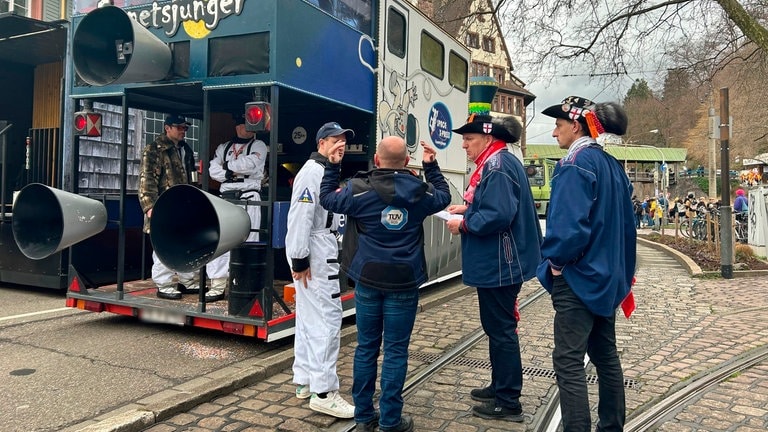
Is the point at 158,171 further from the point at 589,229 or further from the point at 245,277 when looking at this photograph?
the point at 589,229

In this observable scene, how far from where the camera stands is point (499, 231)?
12.3 feet

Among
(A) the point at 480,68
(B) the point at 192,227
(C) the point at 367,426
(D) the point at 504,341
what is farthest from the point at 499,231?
(A) the point at 480,68

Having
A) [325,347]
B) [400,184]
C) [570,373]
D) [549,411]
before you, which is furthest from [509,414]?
[400,184]

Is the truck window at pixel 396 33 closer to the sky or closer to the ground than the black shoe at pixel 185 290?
closer to the sky

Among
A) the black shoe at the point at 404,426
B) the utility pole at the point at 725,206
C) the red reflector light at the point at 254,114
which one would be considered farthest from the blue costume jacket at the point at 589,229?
the utility pole at the point at 725,206

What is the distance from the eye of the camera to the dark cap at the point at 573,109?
3.24 m

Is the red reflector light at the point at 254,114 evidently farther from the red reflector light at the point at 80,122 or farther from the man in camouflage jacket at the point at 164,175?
the red reflector light at the point at 80,122

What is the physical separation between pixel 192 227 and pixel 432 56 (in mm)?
4428

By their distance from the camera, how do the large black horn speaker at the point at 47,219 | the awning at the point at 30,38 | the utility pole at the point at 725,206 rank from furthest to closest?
the utility pole at the point at 725,206
the awning at the point at 30,38
the large black horn speaker at the point at 47,219

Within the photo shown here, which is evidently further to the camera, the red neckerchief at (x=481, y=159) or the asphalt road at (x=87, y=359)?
the red neckerchief at (x=481, y=159)

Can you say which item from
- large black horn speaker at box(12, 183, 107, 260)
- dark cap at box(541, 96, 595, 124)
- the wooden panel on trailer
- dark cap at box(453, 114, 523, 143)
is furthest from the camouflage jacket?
dark cap at box(541, 96, 595, 124)

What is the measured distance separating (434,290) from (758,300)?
4.63 meters

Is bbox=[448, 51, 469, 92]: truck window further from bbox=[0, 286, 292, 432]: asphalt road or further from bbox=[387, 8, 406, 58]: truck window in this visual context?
bbox=[0, 286, 292, 432]: asphalt road

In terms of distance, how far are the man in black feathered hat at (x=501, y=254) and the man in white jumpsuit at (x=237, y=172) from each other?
2729 millimetres
